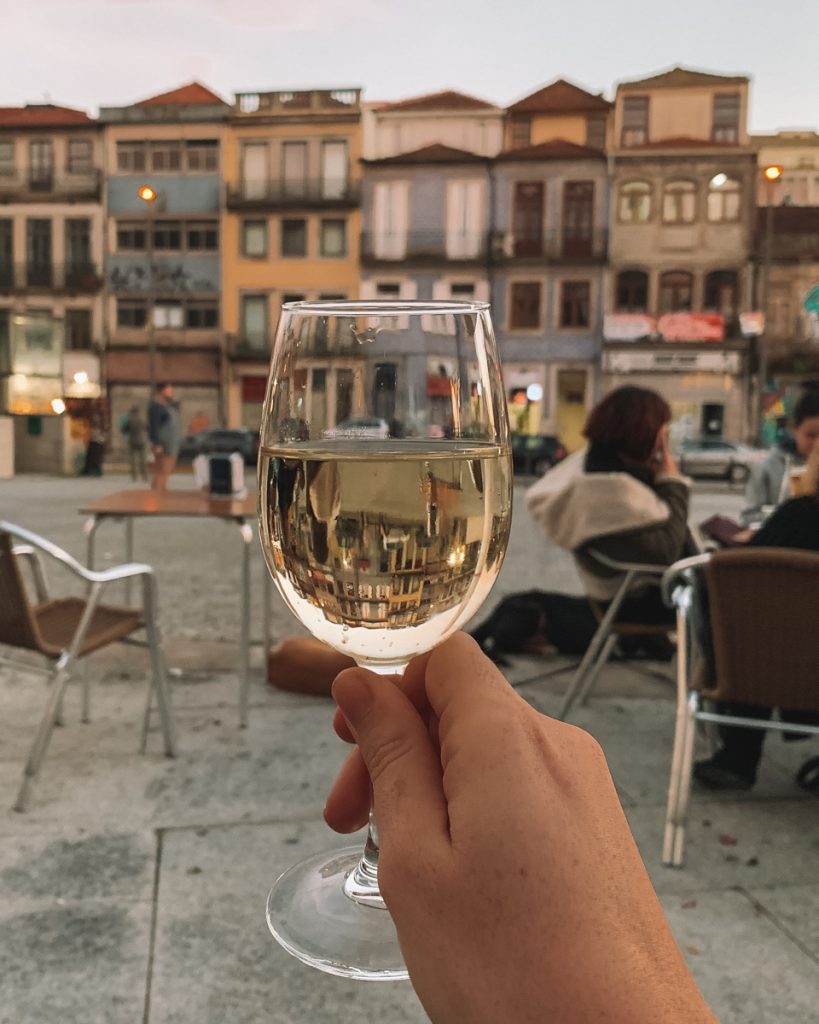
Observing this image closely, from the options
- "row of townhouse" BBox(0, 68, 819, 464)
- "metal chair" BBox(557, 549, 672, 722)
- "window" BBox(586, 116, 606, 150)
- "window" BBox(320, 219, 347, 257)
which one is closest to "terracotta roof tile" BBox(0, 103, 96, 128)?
"row of townhouse" BBox(0, 68, 819, 464)

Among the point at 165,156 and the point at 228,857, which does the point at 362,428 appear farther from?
the point at 165,156

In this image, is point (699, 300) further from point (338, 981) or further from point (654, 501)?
point (338, 981)

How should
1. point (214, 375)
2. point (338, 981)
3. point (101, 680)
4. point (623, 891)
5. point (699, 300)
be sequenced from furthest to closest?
point (214, 375) → point (699, 300) → point (101, 680) → point (338, 981) → point (623, 891)

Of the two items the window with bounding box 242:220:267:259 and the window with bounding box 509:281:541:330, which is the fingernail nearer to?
the window with bounding box 509:281:541:330

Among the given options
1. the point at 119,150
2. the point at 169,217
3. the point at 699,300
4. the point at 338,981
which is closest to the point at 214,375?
the point at 169,217

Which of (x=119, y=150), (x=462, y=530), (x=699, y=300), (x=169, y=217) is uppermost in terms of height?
(x=119, y=150)

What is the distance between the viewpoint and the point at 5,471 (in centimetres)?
2062

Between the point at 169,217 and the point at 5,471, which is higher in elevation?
the point at 169,217

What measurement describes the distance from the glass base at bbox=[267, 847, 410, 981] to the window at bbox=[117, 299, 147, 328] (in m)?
32.8

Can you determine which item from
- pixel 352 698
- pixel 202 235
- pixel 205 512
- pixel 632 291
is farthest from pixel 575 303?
pixel 352 698

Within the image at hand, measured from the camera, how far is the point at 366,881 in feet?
2.52

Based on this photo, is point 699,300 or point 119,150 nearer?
point 699,300

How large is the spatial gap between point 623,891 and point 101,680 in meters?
3.67

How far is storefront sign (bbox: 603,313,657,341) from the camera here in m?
29.7
